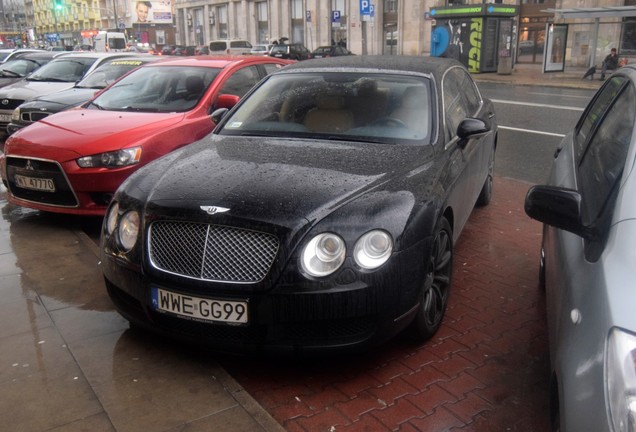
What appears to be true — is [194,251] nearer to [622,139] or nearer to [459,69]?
[622,139]

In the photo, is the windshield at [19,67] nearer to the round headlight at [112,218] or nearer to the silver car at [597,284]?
the round headlight at [112,218]

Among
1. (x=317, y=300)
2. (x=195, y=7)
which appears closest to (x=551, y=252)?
(x=317, y=300)

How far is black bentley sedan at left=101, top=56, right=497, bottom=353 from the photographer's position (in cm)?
301

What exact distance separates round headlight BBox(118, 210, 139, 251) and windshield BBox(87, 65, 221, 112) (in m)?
3.29

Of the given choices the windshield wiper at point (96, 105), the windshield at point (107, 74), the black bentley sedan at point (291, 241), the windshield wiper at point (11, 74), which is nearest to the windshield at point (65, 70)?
the windshield at point (107, 74)

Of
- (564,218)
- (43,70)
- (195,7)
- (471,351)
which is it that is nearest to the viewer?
(564,218)

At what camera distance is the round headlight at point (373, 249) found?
3.04 metres

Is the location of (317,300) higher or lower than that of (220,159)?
lower

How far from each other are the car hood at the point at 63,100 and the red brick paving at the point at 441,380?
257 inches

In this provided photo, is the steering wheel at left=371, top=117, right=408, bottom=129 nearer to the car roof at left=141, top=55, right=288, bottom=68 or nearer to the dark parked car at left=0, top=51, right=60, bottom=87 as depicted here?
the car roof at left=141, top=55, right=288, bottom=68

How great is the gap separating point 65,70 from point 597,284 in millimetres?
11645

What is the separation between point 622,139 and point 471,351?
151cm

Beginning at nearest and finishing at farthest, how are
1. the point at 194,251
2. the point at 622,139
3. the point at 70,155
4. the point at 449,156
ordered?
the point at 622,139, the point at 194,251, the point at 449,156, the point at 70,155

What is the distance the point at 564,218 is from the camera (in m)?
2.46
